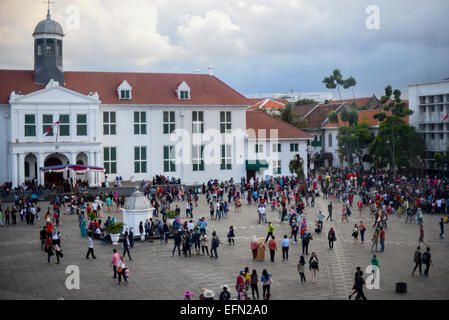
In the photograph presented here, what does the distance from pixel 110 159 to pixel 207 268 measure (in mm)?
32160

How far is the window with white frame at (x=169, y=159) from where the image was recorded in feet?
187

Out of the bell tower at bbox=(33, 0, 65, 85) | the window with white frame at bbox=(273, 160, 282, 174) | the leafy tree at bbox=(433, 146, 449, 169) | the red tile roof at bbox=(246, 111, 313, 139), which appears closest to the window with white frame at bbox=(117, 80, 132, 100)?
the bell tower at bbox=(33, 0, 65, 85)

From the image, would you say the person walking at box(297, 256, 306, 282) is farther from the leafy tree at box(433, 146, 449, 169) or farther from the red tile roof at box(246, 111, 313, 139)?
the leafy tree at box(433, 146, 449, 169)

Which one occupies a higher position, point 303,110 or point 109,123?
point 303,110

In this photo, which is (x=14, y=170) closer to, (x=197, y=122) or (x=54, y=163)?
(x=54, y=163)

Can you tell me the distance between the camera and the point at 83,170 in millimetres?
49781

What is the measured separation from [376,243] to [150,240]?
462 inches

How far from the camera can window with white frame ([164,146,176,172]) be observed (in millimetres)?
57125

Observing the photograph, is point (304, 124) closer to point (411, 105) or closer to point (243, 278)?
point (411, 105)

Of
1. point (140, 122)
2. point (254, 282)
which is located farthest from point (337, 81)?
point (254, 282)

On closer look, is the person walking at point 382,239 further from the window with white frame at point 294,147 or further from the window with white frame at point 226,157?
the window with white frame at point 294,147

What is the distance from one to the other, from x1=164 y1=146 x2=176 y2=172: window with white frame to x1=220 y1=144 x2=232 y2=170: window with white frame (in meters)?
5.08
